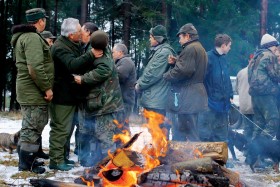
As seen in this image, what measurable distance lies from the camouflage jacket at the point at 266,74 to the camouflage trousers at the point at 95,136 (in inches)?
106

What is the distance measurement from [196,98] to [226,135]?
127cm

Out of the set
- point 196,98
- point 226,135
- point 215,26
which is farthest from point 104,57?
point 215,26

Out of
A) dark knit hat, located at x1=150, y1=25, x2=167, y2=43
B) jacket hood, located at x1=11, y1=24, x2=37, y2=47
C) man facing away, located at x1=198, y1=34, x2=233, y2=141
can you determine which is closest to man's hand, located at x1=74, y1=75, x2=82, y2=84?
jacket hood, located at x1=11, y1=24, x2=37, y2=47

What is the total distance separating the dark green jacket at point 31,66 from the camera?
5.62 meters

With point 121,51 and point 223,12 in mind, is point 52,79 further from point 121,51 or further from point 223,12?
point 223,12

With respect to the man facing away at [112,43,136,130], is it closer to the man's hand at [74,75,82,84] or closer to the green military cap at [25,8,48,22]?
the man's hand at [74,75,82,84]

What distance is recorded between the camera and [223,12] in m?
22.3

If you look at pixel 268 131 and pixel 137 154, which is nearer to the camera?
pixel 137 154

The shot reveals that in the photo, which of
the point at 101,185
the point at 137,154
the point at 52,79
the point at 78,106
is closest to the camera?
the point at 101,185

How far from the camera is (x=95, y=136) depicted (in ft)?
20.3

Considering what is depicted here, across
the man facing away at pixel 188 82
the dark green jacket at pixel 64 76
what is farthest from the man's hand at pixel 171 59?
the dark green jacket at pixel 64 76

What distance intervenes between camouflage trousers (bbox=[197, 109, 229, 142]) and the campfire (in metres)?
1.72

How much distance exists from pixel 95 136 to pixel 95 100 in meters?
0.60

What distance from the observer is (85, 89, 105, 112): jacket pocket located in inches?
236
